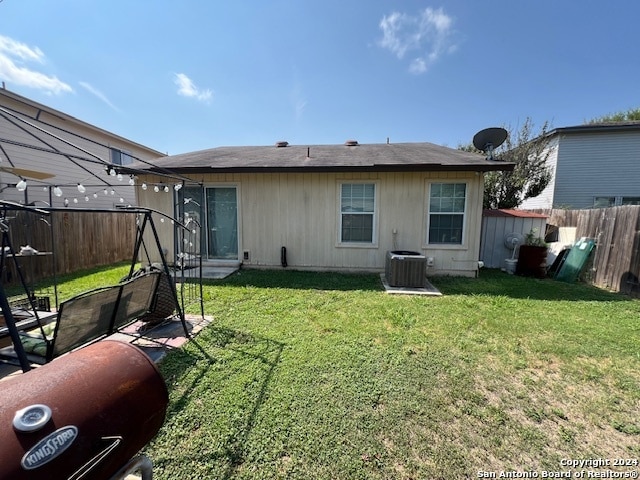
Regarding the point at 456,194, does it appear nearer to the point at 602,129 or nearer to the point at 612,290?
the point at 612,290

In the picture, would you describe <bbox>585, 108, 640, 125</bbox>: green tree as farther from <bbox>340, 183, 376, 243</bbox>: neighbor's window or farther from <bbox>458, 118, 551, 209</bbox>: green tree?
<bbox>340, 183, 376, 243</bbox>: neighbor's window

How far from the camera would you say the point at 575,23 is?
28.2ft

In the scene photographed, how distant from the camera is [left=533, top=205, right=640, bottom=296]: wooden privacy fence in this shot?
5.56 meters

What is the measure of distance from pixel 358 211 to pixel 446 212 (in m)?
2.28

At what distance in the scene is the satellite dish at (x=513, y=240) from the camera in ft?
25.1

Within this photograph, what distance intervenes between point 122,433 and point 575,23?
1433 cm

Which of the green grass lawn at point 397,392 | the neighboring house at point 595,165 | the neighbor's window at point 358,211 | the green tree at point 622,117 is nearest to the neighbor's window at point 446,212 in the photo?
the neighbor's window at point 358,211

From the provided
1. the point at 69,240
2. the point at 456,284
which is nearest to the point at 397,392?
the point at 456,284

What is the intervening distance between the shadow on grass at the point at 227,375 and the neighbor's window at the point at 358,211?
14.2 ft

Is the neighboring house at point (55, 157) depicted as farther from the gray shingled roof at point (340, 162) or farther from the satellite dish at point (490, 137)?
the satellite dish at point (490, 137)

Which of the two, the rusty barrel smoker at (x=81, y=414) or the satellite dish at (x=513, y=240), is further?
the satellite dish at (x=513, y=240)

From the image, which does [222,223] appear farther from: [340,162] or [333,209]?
[340,162]

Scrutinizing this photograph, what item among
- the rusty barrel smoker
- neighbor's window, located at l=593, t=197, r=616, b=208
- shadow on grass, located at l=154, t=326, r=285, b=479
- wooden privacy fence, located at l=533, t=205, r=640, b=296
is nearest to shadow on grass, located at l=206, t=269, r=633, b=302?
wooden privacy fence, located at l=533, t=205, r=640, b=296

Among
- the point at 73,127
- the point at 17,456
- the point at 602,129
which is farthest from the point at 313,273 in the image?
the point at 602,129
